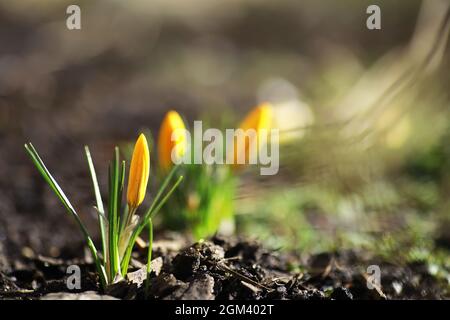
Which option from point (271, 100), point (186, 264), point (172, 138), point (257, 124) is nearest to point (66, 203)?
point (186, 264)

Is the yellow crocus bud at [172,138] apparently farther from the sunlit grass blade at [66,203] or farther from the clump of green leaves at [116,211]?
the sunlit grass blade at [66,203]

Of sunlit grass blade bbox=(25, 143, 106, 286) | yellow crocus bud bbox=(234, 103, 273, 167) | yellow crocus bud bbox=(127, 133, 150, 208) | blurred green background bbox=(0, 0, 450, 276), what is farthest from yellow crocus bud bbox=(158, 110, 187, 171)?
blurred green background bbox=(0, 0, 450, 276)

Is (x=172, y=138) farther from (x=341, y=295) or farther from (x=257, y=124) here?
(x=341, y=295)

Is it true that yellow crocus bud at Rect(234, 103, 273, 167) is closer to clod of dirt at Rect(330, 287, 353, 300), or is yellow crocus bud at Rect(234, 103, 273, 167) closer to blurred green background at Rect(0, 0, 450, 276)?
blurred green background at Rect(0, 0, 450, 276)

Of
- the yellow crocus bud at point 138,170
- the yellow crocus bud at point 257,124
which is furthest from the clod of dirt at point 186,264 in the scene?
the yellow crocus bud at point 257,124
